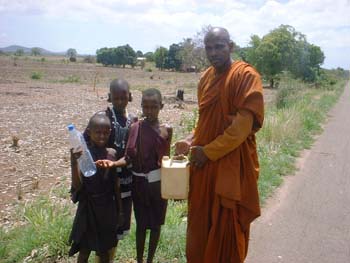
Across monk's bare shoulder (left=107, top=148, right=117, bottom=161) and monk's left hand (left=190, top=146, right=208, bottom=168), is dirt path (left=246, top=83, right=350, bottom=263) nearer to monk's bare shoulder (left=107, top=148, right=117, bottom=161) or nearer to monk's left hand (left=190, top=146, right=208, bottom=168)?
monk's left hand (left=190, top=146, right=208, bottom=168)

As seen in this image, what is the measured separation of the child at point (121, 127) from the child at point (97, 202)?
5.3 inches

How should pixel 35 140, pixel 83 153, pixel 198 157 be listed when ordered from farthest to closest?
pixel 35 140, pixel 198 157, pixel 83 153

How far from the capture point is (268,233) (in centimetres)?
481

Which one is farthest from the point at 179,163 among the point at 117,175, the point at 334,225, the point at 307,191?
the point at 307,191

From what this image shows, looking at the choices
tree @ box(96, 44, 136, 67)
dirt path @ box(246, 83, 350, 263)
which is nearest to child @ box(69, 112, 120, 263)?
dirt path @ box(246, 83, 350, 263)

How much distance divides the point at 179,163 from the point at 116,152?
56 centimetres

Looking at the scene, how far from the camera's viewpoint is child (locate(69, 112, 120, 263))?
10.3ft

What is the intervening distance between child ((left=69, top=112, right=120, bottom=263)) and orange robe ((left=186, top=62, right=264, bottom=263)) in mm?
673

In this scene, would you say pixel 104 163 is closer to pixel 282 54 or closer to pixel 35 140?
pixel 35 140

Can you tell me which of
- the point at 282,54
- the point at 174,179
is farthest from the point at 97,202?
the point at 282,54

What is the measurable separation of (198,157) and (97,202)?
0.89 metres

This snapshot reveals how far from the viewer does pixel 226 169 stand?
305cm

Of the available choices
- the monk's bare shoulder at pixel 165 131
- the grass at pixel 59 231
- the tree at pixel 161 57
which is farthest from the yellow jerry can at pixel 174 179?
the tree at pixel 161 57

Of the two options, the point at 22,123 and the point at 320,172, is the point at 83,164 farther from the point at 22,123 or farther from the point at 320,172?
the point at 22,123
